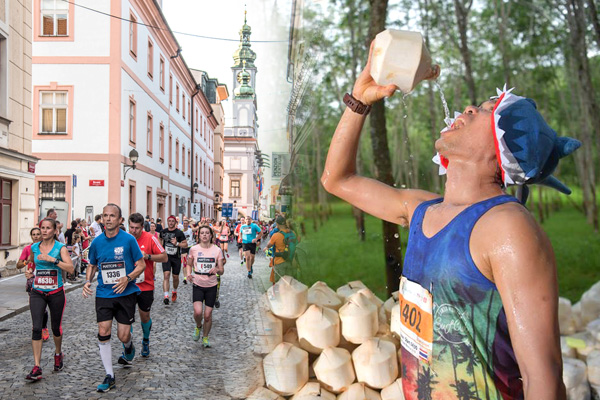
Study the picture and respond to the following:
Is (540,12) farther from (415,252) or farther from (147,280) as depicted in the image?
(415,252)

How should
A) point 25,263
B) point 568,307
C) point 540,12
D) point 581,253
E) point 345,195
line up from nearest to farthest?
1. point 345,195
2. point 568,307
3. point 25,263
4. point 581,253
5. point 540,12

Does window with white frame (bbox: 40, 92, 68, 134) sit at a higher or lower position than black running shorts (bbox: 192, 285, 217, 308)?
higher

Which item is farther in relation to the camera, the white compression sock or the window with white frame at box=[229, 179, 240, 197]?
the white compression sock

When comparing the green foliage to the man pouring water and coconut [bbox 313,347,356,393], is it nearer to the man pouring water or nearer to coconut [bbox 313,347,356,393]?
coconut [bbox 313,347,356,393]

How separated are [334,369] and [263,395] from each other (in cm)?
28

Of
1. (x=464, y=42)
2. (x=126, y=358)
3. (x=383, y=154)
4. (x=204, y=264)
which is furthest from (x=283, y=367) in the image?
(x=464, y=42)

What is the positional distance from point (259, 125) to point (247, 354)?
1.12 feet

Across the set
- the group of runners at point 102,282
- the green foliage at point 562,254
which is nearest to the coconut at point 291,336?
the green foliage at point 562,254

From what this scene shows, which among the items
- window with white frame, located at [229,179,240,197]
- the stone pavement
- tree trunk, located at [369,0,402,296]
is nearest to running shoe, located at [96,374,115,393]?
the stone pavement

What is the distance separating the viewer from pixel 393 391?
119cm

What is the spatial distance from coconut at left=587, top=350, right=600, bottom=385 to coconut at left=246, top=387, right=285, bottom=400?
1.99 m

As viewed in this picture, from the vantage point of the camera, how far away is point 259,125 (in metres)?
0.79

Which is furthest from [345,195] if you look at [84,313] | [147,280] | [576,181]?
[576,181]

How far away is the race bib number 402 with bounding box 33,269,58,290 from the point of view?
382 cm
